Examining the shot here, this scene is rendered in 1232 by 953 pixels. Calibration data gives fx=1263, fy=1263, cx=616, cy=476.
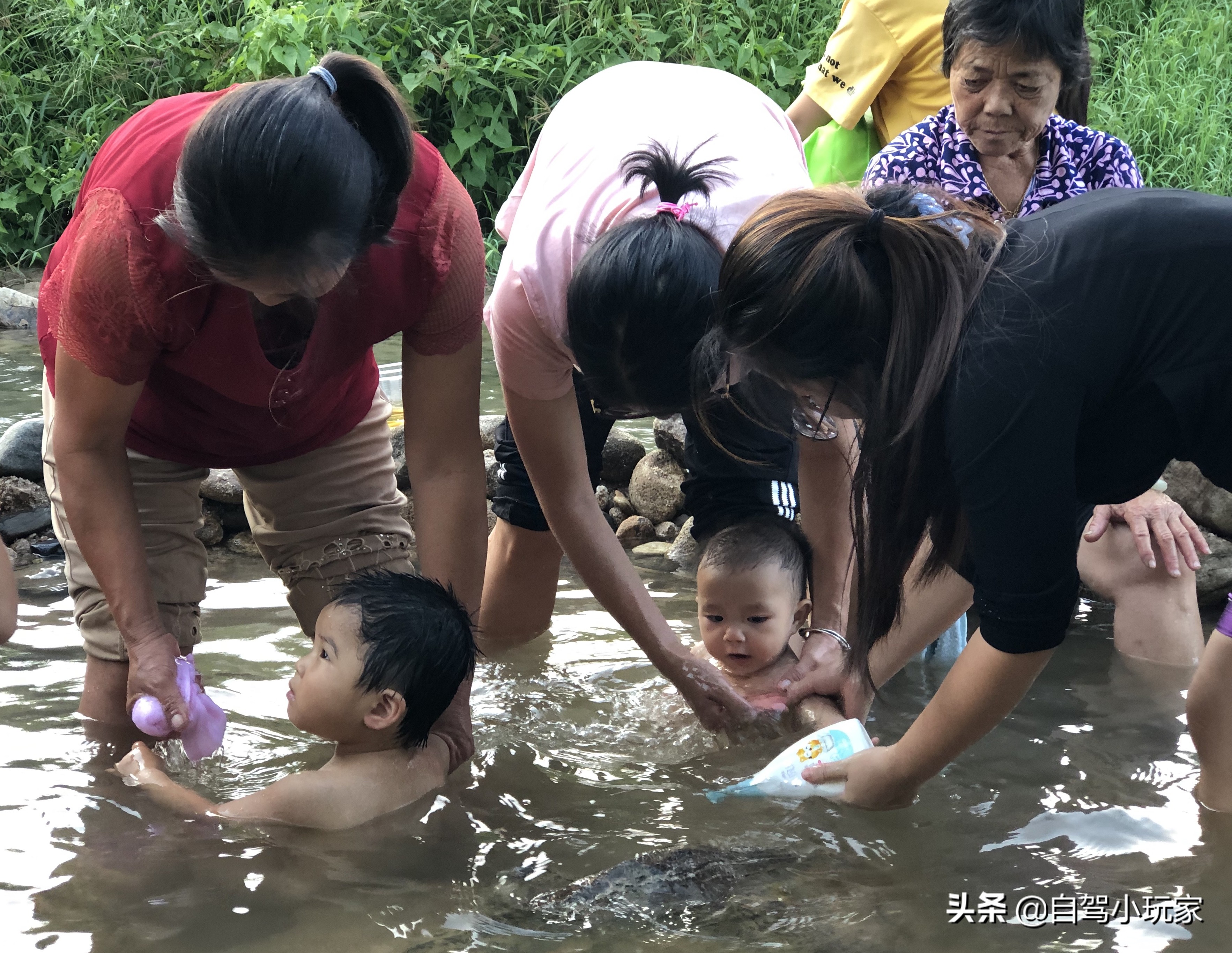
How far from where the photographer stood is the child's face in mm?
3373

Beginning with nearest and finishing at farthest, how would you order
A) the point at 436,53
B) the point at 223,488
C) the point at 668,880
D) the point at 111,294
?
the point at 111,294
the point at 668,880
the point at 223,488
the point at 436,53

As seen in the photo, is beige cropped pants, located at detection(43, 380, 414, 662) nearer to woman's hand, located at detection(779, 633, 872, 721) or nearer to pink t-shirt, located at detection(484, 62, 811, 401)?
pink t-shirt, located at detection(484, 62, 811, 401)

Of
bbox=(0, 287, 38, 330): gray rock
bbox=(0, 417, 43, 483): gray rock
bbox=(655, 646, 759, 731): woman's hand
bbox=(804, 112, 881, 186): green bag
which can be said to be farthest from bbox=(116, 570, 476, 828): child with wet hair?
bbox=(0, 287, 38, 330): gray rock

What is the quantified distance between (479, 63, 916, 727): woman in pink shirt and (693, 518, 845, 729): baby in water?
0.30 ft

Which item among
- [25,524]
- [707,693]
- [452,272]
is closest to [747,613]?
[707,693]

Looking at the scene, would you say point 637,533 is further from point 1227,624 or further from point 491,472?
point 1227,624

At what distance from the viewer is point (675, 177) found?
246 cm

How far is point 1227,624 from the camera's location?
246 centimetres

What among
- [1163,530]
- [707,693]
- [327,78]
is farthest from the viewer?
[1163,530]

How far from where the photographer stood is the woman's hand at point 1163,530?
351 cm

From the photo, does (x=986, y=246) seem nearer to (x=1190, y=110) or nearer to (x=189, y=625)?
(x=189, y=625)

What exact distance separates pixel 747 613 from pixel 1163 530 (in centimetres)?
120

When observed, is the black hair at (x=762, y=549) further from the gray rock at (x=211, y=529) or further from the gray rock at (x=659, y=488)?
the gray rock at (x=211, y=529)

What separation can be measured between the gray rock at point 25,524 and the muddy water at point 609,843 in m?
1.18
